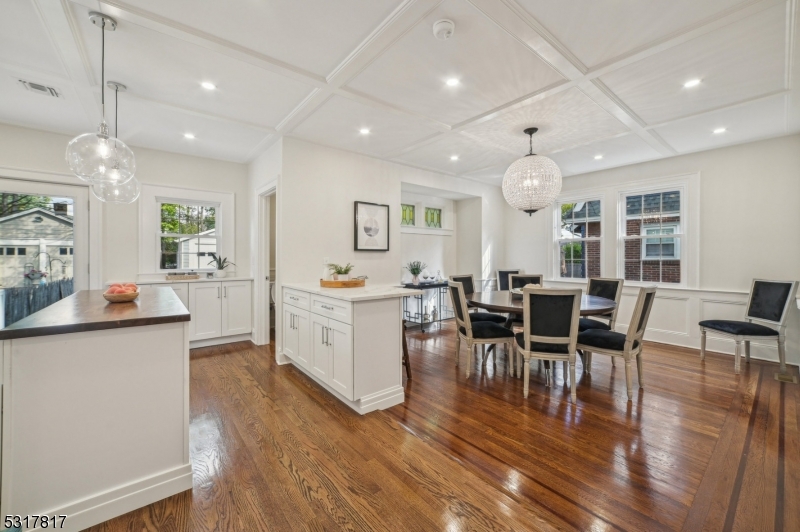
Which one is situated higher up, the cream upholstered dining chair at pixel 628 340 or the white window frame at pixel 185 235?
the white window frame at pixel 185 235

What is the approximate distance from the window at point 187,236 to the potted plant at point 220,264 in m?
0.06

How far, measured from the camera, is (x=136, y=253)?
170 inches

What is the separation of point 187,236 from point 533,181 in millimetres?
4657

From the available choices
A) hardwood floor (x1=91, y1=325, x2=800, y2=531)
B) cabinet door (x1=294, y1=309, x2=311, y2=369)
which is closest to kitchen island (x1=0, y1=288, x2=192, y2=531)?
hardwood floor (x1=91, y1=325, x2=800, y2=531)

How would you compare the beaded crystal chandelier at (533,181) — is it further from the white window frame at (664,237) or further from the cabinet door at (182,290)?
the cabinet door at (182,290)

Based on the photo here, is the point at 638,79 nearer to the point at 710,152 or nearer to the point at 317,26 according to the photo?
the point at 317,26

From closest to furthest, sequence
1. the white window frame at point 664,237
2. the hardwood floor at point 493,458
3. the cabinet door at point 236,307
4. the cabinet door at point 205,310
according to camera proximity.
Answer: the hardwood floor at point 493,458 < the cabinet door at point 205,310 < the cabinet door at point 236,307 < the white window frame at point 664,237

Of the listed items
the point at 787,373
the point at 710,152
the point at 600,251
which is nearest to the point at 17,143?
the point at 600,251

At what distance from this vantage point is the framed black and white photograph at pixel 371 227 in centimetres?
454

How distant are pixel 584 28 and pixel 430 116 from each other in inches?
61.8

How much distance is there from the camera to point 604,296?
4.26 metres

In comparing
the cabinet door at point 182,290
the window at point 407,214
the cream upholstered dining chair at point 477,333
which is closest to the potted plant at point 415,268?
the window at point 407,214

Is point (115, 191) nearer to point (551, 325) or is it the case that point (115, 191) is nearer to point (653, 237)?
point (551, 325)

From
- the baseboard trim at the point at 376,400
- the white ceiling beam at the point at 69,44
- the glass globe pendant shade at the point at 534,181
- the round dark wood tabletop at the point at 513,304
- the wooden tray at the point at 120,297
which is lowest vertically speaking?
the baseboard trim at the point at 376,400
